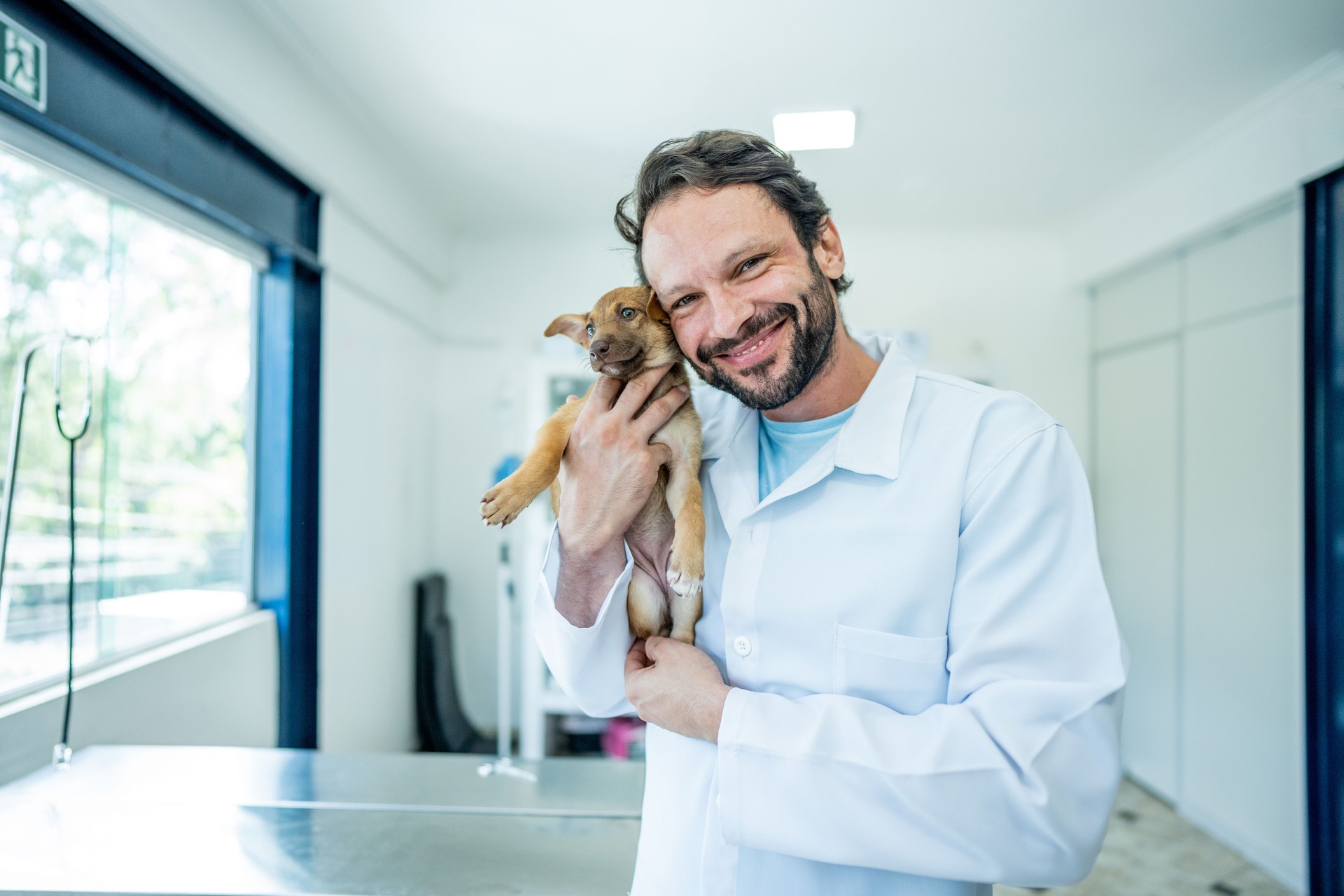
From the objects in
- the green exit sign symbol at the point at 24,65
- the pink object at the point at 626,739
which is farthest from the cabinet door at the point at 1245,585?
the green exit sign symbol at the point at 24,65

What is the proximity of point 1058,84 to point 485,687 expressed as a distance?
5.05 meters

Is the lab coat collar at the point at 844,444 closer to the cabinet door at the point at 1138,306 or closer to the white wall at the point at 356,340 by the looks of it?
the white wall at the point at 356,340

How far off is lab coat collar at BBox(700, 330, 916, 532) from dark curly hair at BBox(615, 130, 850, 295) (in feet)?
0.98

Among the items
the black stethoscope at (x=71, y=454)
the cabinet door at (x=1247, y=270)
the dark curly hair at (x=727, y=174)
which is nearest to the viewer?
the dark curly hair at (x=727, y=174)

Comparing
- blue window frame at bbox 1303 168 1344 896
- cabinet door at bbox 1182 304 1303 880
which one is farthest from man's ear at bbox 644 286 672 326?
cabinet door at bbox 1182 304 1303 880

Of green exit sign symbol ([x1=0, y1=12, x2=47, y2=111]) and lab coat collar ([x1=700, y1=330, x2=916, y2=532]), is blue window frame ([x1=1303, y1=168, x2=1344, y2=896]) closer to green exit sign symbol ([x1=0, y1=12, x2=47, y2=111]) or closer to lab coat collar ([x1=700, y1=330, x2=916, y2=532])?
lab coat collar ([x1=700, y1=330, x2=916, y2=532])

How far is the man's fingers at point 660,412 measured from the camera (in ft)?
4.62

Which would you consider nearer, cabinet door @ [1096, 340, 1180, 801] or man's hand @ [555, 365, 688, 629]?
man's hand @ [555, 365, 688, 629]

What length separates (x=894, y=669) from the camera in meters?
1.12

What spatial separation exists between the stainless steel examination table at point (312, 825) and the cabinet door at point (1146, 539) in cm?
404

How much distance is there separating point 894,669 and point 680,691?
0.35 metres

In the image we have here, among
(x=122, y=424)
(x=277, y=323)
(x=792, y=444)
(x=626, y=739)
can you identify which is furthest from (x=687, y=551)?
(x=626, y=739)

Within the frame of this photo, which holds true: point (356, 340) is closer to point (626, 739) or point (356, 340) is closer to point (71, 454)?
point (71, 454)

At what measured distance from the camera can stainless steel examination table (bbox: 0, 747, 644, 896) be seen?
151 cm
